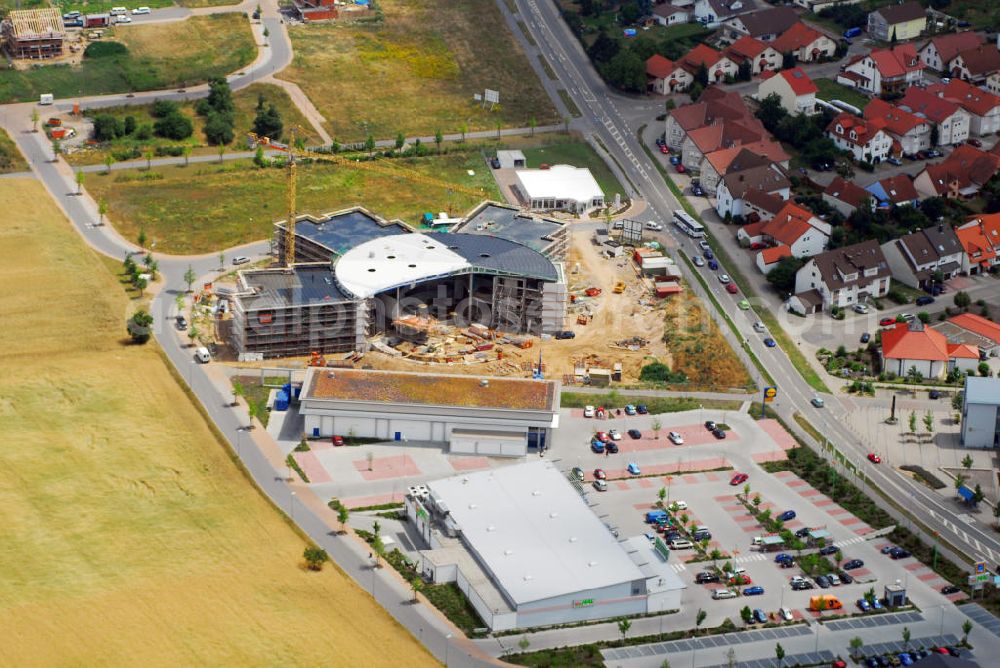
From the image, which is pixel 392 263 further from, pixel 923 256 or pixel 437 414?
pixel 923 256

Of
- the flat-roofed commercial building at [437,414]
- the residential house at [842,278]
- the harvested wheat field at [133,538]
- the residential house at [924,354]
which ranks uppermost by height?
the residential house at [842,278]

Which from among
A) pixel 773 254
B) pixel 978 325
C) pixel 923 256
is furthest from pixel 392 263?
pixel 978 325

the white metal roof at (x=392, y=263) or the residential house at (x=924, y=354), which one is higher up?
the white metal roof at (x=392, y=263)

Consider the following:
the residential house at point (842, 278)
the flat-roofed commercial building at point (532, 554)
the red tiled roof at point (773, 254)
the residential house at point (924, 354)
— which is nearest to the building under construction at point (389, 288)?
the red tiled roof at point (773, 254)

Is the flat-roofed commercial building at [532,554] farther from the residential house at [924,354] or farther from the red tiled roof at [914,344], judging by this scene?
the red tiled roof at [914,344]

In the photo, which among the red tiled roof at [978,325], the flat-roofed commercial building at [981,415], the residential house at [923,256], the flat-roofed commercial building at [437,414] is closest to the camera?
the flat-roofed commercial building at [437,414]

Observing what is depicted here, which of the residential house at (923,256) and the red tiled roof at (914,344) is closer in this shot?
the red tiled roof at (914,344)
